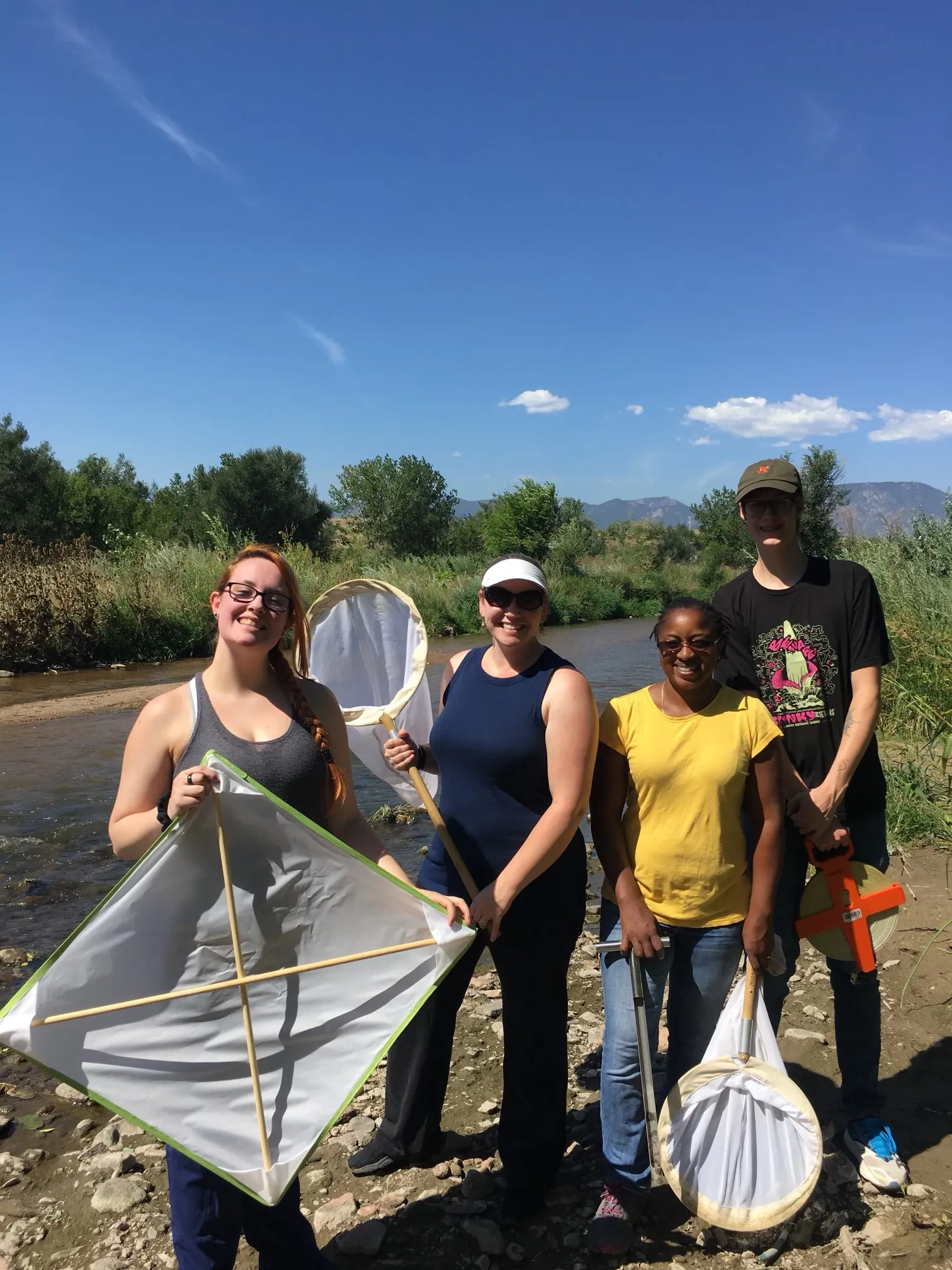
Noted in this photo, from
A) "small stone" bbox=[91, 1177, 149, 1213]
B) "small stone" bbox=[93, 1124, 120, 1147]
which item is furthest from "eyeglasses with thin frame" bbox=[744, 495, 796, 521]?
"small stone" bbox=[93, 1124, 120, 1147]

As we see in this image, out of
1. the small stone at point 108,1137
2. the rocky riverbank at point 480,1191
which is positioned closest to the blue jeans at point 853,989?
the rocky riverbank at point 480,1191

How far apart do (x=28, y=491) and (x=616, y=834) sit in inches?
1438

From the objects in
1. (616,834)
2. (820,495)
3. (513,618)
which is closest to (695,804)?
(616,834)

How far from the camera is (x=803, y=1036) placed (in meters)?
3.72

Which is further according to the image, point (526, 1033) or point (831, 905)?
point (831, 905)

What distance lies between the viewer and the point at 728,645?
9.29ft

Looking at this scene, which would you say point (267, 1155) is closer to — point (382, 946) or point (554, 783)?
point (382, 946)

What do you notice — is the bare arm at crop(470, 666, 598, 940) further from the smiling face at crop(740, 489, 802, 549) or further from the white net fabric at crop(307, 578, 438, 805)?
the smiling face at crop(740, 489, 802, 549)

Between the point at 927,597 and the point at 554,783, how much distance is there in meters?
7.06

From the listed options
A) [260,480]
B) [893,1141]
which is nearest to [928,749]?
[893,1141]

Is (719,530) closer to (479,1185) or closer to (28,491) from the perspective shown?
(28,491)

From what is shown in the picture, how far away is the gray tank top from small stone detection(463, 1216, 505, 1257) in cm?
143

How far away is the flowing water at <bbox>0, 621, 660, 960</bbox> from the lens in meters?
6.28

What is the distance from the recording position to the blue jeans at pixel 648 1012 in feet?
8.24
